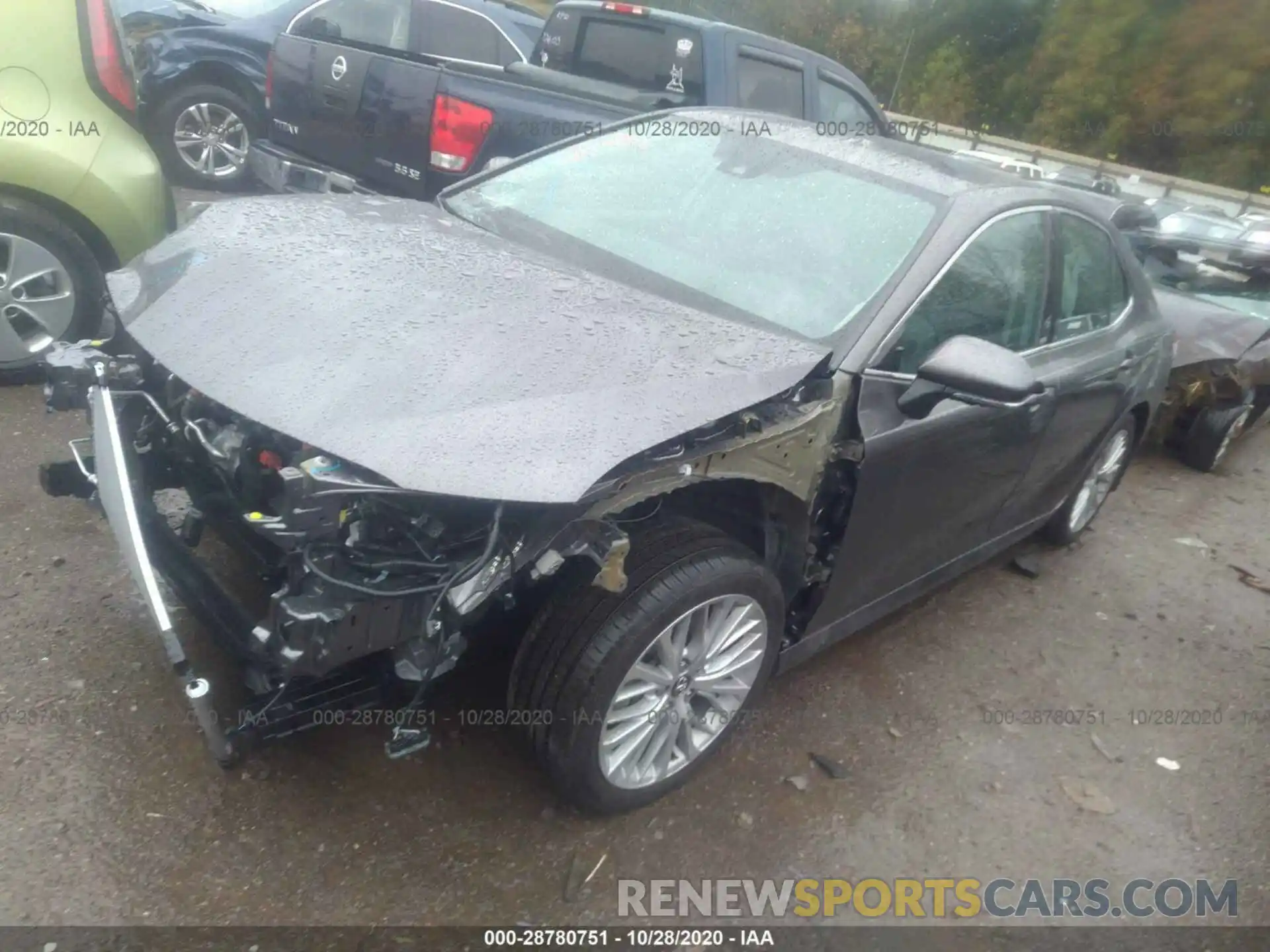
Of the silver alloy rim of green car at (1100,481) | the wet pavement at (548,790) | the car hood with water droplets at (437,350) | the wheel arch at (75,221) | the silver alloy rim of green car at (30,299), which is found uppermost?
the car hood with water droplets at (437,350)

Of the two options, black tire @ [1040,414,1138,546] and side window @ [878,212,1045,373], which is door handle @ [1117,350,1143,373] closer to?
black tire @ [1040,414,1138,546]

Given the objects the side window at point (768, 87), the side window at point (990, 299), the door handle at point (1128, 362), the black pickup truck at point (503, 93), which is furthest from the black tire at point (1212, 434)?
the side window at point (990, 299)

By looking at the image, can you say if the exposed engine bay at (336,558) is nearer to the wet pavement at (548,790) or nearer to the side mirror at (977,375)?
the wet pavement at (548,790)

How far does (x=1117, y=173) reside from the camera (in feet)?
45.2

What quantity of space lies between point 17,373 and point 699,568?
3.35 m

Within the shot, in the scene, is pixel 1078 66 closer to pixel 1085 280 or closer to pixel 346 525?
pixel 1085 280

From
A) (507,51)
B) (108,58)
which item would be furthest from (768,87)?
(108,58)

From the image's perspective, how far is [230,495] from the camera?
7.70 ft

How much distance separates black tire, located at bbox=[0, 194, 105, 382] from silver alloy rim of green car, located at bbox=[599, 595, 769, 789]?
282 centimetres

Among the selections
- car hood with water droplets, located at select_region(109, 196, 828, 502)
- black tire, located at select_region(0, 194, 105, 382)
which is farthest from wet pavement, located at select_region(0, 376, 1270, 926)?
car hood with water droplets, located at select_region(109, 196, 828, 502)

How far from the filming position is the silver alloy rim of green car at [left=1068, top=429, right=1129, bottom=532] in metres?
4.41

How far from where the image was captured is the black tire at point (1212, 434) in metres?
5.96

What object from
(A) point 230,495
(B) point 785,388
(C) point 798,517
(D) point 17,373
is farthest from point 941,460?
(D) point 17,373

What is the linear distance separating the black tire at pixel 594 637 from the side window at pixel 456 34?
6.40m
